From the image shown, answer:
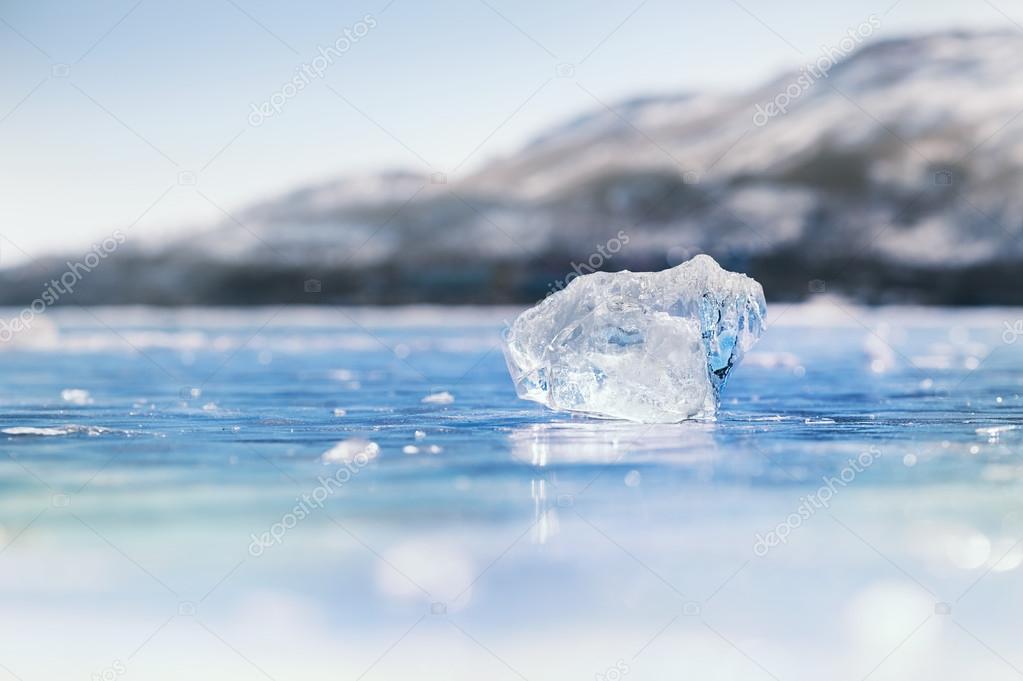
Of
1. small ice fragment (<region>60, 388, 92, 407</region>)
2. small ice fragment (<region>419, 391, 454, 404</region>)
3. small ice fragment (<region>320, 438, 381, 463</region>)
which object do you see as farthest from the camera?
small ice fragment (<region>60, 388, 92, 407</region>)

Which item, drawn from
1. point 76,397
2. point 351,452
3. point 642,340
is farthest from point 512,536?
point 76,397

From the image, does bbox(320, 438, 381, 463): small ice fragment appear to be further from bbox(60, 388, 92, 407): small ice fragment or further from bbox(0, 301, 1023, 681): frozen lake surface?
bbox(60, 388, 92, 407): small ice fragment

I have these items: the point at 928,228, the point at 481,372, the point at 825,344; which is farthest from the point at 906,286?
the point at 481,372

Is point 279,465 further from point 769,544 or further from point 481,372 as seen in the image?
point 481,372

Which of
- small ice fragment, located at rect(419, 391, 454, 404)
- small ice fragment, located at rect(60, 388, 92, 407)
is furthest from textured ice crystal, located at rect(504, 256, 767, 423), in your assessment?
small ice fragment, located at rect(60, 388, 92, 407)

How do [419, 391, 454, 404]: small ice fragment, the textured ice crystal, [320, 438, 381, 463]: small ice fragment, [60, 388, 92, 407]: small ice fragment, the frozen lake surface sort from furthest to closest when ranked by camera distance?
[60, 388, 92, 407]: small ice fragment
[419, 391, 454, 404]: small ice fragment
the textured ice crystal
[320, 438, 381, 463]: small ice fragment
the frozen lake surface

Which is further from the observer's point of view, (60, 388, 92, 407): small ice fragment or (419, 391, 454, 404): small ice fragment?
(60, 388, 92, 407): small ice fragment

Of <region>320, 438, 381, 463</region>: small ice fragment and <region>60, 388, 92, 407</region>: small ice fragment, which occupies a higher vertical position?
<region>60, 388, 92, 407</region>: small ice fragment

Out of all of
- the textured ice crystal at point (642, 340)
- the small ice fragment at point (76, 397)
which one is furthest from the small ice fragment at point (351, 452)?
the small ice fragment at point (76, 397)
